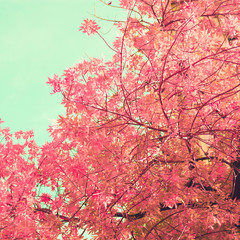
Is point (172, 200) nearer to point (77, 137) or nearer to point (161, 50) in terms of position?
point (77, 137)

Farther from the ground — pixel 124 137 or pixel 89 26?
pixel 89 26

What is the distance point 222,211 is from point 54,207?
2372 mm

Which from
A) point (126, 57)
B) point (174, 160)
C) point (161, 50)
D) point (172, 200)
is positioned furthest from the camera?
point (174, 160)

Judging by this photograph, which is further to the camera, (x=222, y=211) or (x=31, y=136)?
(x=31, y=136)

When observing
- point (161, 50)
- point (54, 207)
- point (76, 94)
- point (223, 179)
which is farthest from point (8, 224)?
point (223, 179)

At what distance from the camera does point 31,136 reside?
512cm

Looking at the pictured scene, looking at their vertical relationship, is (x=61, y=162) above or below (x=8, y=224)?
above

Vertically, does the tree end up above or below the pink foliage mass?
below

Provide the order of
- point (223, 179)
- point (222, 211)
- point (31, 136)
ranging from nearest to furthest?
1. point (222, 211)
2. point (223, 179)
3. point (31, 136)

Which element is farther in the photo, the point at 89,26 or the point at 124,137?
the point at 124,137

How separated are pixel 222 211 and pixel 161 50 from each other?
7.75ft

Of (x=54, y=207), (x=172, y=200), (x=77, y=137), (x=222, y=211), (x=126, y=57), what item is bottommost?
(x=222, y=211)

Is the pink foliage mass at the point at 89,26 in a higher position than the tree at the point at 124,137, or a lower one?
higher

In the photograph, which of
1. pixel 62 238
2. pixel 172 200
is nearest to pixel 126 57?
pixel 172 200
